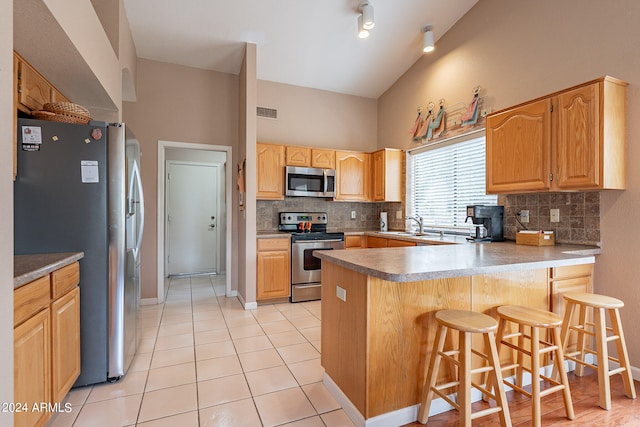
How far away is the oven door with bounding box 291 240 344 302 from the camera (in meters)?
4.03

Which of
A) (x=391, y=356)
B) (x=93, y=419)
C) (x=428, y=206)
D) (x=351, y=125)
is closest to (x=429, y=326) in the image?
(x=391, y=356)

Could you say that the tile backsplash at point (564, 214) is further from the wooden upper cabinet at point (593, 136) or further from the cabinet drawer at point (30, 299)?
the cabinet drawer at point (30, 299)

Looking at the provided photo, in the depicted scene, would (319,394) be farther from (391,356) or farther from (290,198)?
(290,198)

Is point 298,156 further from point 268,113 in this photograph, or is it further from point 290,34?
point 290,34

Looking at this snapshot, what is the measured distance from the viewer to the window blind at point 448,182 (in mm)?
3518

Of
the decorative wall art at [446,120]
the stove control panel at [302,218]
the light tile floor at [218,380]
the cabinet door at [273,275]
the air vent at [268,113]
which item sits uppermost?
the air vent at [268,113]

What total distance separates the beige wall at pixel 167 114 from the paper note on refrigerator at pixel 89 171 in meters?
2.04

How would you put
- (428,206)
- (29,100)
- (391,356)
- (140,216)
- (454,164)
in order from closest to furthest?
(391,356)
(29,100)
(140,216)
(454,164)
(428,206)

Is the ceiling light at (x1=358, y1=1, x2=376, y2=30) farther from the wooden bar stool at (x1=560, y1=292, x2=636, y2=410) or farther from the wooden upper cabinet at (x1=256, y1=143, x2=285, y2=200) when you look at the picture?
the wooden bar stool at (x1=560, y1=292, x2=636, y2=410)

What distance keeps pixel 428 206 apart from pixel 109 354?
3.86 meters

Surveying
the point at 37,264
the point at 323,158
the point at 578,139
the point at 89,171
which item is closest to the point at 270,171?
the point at 323,158

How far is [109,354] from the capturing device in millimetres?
2078

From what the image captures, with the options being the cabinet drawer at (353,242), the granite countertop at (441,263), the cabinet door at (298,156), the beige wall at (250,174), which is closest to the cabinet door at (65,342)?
the granite countertop at (441,263)

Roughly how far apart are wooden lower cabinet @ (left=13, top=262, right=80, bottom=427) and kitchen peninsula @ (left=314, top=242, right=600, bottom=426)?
147cm
